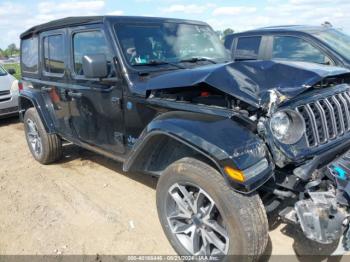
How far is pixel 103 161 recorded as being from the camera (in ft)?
17.8

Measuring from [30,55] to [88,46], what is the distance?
199 centimetres

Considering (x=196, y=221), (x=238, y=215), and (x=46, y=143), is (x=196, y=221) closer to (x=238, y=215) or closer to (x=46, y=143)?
(x=238, y=215)

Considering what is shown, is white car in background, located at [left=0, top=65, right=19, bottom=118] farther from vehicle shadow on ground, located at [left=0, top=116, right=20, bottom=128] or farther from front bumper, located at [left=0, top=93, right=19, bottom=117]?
vehicle shadow on ground, located at [left=0, top=116, right=20, bottom=128]

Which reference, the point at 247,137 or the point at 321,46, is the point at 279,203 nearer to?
the point at 247,137

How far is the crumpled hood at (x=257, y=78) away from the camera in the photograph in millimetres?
2621

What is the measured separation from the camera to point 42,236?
11.4 feet

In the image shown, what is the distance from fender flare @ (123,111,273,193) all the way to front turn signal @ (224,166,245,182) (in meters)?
0.02

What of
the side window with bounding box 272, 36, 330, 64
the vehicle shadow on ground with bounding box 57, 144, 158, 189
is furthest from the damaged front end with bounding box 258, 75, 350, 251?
the side window with bounding box 272, 36, 330, 64

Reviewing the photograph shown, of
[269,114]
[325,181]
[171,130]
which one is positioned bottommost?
[325,181]

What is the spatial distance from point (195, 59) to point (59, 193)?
2327 millimetres

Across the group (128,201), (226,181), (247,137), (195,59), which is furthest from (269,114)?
(128,201)

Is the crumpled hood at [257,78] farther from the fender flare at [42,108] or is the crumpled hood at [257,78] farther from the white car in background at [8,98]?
the white car in background at [8,98]

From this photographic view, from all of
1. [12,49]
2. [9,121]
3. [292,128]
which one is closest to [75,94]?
[292,128]

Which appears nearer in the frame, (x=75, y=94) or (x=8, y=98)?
(x=75, y=94)
